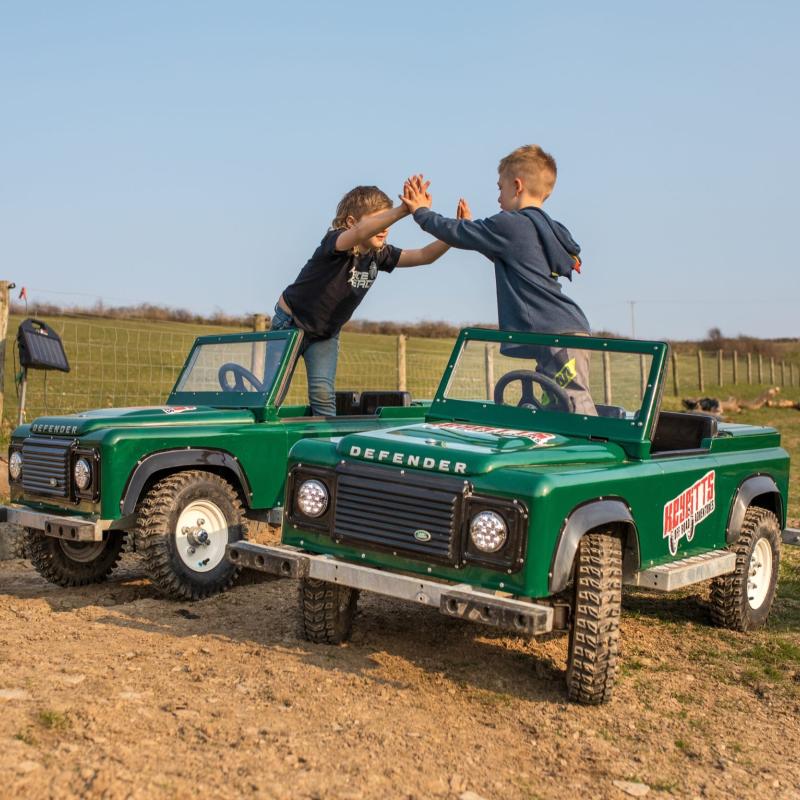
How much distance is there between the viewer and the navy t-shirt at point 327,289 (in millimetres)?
7387

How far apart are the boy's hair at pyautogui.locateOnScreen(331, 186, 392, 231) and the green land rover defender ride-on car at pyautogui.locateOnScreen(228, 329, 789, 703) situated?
1553 millimetres

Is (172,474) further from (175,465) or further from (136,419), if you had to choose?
(136,419)

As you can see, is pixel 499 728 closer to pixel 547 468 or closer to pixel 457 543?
pixel 457 543

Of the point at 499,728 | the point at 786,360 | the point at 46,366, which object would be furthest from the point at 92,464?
the point at 786,360

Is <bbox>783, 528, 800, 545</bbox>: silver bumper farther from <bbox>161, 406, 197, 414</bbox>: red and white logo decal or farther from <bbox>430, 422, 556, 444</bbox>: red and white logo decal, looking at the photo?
<bbox>161, 406, 197, 414</bbox>: red and white logo decal

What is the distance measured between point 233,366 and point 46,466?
1.57 m

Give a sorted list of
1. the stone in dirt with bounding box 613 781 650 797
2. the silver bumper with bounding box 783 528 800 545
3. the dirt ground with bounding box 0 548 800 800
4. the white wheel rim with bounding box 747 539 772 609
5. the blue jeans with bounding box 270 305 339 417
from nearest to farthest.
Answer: the dirt ground with bounding box 0 548 800 800 → the stone in dirt with bounding box 613 781 650 797 → the white wheel rim with bounding box 747 539 772 609 → the silver bumper with bounding box 783 528 800 545 → the blue jeans with bounding box 270 305 339 417

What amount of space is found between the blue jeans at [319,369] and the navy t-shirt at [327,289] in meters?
0.08

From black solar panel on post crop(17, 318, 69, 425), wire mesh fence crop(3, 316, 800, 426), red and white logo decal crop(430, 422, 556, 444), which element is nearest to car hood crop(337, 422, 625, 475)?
red and white logo decal crop(430, 422, 556, 444)

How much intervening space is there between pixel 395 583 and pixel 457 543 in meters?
0.34

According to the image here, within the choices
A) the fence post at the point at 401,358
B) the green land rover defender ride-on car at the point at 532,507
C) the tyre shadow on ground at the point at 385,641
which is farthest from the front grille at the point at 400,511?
the fence post at the point at 401,358

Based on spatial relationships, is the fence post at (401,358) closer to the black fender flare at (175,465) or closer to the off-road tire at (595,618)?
the black fender flare at (175,465)

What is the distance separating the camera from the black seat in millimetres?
6355

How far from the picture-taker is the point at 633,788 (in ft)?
13.4
